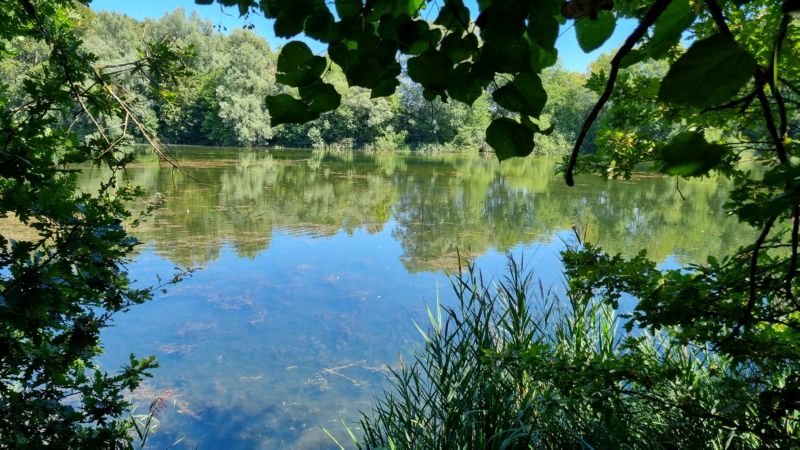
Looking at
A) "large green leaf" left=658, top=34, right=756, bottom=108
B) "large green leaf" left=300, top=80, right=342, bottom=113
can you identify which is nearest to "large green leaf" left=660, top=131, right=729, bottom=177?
"large green leaf" left=658, top=34, right=756, bottom=108

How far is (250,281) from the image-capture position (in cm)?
775

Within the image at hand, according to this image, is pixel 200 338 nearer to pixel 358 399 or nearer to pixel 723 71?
pixel 358 399

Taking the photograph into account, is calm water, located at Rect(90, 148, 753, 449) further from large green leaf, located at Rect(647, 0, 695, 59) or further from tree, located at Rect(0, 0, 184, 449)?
large green leaf, located at Rect(647, 0, 695, 59)

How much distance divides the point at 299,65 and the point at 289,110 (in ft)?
0.20

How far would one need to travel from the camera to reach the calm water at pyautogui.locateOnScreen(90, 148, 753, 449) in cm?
473

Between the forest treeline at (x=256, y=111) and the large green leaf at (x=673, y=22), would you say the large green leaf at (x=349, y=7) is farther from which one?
the forest treeline at (x=256, y=111)

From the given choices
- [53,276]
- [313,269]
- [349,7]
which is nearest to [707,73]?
[349,7]

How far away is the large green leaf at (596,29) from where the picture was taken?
597 mm

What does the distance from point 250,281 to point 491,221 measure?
22.0ft

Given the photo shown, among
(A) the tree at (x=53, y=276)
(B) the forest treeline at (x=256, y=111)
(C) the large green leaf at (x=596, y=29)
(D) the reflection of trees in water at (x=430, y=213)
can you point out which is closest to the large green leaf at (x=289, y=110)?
(C) the large green leaf at (x=596, y=29)

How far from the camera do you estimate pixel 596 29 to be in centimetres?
60

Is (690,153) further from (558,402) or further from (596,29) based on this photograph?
(558,402)

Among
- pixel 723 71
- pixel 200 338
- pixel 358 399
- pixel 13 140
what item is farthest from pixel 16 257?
pixel 200 338

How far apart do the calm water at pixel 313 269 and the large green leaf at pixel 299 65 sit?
1.95 metres
